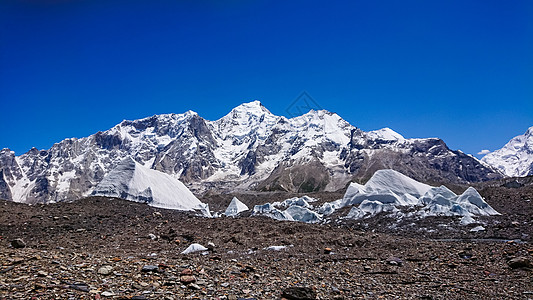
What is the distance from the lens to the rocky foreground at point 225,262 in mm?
9164

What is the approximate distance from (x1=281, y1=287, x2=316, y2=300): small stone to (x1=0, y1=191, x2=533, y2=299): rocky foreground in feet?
0.10

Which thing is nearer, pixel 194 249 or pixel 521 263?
pixel 521 263

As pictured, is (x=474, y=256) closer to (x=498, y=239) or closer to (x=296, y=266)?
(x=296, y=266)

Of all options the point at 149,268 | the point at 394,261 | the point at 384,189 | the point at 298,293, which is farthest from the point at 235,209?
the point at 298,293

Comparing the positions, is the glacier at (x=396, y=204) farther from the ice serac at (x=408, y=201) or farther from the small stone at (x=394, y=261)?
the small stone at (x=394, y=261)

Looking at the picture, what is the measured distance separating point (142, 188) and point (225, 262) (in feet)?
90.4

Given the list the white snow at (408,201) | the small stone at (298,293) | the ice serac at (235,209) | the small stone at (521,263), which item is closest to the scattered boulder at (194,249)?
the small stone at (298,293)

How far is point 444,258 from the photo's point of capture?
53.4ft

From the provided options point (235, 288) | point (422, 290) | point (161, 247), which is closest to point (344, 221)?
point (161, 247)

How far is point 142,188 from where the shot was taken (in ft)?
126

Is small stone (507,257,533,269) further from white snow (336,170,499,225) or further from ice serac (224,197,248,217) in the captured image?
ice serac (224,197,248,217)

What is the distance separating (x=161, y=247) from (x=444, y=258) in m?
14.5

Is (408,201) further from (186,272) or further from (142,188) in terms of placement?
(186,272)

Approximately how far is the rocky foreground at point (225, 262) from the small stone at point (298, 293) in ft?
0.10
